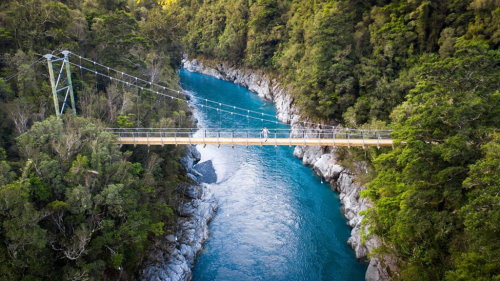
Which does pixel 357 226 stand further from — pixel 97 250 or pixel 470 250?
pixel 97 250

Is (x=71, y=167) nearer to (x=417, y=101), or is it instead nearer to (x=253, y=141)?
(x=253, y=141)

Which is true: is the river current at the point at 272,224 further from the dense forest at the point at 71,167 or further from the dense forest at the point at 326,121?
the dense forest at the point at 71,167

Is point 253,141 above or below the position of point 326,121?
below

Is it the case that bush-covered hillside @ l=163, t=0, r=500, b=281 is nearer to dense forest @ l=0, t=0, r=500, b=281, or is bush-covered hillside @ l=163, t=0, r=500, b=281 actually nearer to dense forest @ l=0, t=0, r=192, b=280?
dense forest @ l=0, t=0, r=500, b=281

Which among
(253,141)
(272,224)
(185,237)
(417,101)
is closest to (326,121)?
(253,141)

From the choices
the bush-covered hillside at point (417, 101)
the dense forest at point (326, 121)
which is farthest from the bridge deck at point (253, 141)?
the bush-covered hillside at point (417, 101)

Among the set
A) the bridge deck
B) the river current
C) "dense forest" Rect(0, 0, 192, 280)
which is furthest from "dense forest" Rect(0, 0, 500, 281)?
the river current
